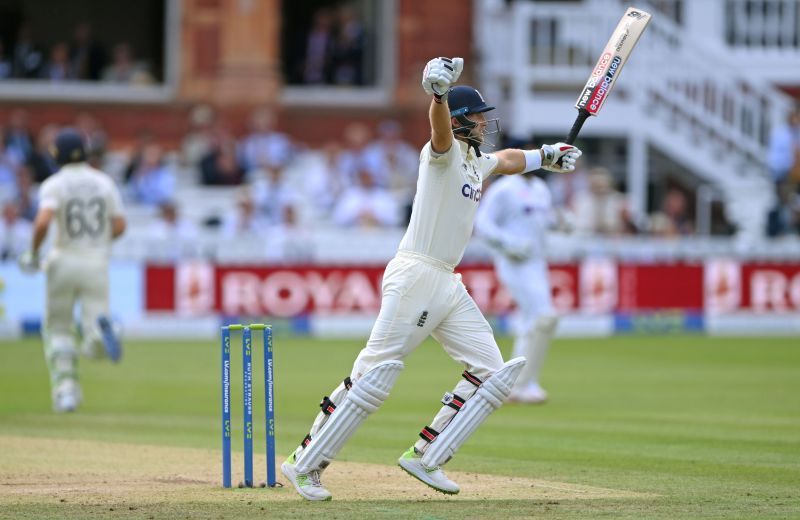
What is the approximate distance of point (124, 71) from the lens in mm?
22797

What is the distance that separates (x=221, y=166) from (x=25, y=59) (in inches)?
155

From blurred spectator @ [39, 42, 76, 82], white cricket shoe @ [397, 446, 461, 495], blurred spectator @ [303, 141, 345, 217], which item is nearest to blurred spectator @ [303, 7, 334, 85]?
blurred spectator @ [303, 141, 345, 217]

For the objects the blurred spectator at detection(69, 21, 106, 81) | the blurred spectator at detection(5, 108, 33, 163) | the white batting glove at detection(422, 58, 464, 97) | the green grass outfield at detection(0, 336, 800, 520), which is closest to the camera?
the white batting glove at detection(422, 58, 464, 97)

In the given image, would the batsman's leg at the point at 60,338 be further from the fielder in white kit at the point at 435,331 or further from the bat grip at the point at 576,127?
the bat grip at the point at 576,127

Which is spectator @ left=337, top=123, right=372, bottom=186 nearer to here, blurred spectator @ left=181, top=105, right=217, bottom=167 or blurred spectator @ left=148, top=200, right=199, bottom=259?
blurred spectator @ left=181, top=105, right=217, bottom=167

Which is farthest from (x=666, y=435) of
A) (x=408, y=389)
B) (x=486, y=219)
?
(x=408, y=389)

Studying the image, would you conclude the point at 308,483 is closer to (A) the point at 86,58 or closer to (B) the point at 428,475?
(B) the point at 428,475

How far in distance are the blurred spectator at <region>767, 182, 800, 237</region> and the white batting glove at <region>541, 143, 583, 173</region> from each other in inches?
521

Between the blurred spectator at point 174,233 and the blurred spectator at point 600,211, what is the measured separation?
5.14 metres

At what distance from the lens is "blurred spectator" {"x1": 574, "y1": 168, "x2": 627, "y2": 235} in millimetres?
20453

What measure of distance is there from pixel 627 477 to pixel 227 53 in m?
15.5

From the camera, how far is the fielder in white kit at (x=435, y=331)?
23.2 feet

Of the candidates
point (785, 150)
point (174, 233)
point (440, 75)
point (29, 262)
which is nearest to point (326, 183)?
point (174, 233)

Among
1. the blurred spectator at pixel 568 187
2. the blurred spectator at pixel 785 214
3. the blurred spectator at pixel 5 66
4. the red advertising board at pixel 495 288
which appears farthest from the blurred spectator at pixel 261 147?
the blurred spectator at pixel 785 214
